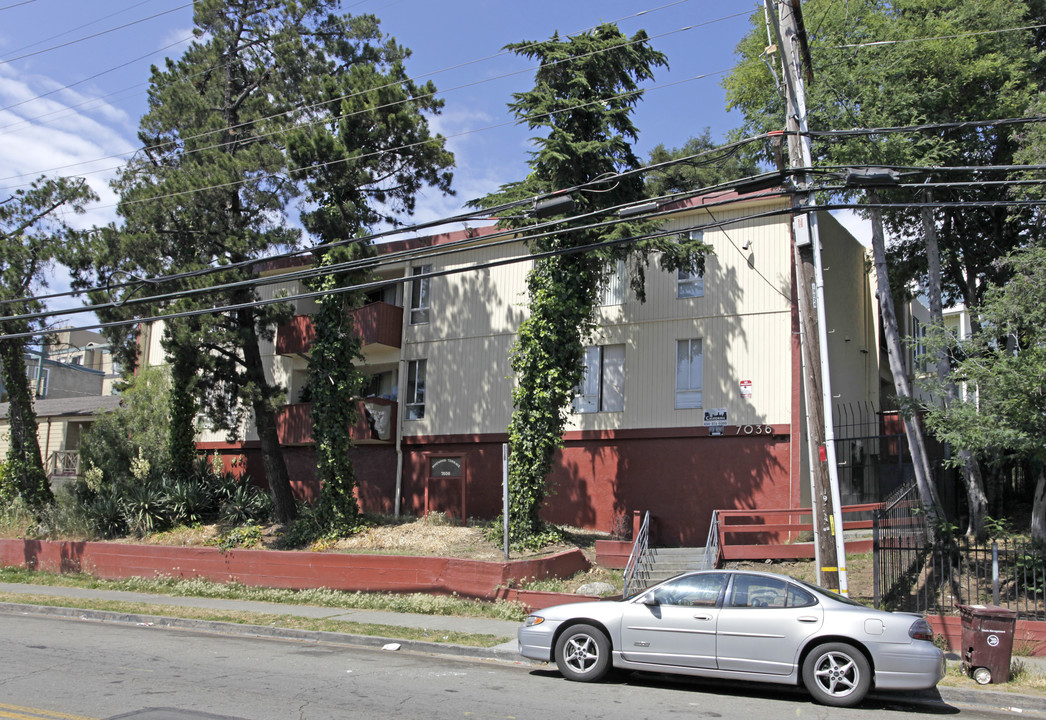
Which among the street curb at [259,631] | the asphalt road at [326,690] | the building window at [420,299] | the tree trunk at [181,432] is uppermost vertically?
the building window at [420,299]

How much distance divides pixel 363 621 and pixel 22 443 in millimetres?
16624

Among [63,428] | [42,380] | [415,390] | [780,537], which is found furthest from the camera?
[42,380]

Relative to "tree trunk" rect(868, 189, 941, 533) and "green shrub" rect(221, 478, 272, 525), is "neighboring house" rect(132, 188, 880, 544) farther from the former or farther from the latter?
"green shrub" rect(221, 478, 272, 525)

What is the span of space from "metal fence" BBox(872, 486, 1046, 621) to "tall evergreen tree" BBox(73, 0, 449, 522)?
1404 centimetres

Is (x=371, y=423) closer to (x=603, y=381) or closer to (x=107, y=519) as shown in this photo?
(x=603, y=381)

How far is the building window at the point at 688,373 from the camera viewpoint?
20.7 meters

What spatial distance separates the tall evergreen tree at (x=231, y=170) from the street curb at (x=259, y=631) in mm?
7041

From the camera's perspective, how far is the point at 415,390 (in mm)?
25469

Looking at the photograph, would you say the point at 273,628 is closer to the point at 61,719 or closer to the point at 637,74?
the point at 61,719

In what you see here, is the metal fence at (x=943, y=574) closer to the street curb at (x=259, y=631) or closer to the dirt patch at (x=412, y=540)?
the street curb at (x=259, y=631)

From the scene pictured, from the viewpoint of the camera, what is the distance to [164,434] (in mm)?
26922

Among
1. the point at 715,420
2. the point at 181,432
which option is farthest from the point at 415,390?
the point at 715,420

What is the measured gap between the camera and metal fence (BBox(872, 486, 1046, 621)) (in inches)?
475

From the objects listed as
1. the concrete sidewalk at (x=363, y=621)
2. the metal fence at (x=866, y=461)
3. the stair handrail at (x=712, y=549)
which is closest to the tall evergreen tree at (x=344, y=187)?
the concrete sidewalk at (x=363, y=621)
